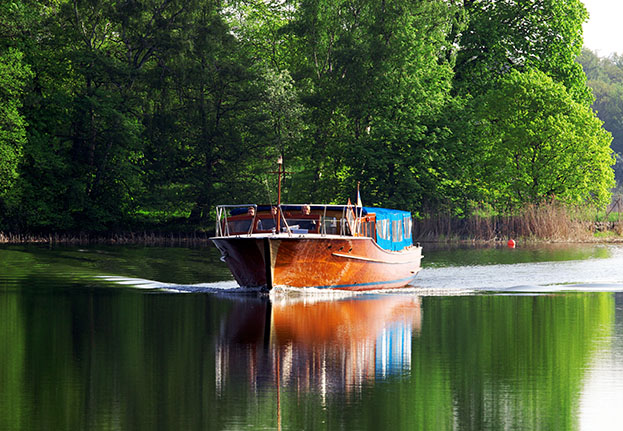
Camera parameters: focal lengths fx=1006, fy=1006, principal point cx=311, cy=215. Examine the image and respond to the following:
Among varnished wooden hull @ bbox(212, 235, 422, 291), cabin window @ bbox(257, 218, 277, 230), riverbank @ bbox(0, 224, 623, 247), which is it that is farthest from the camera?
riverbank @ bbox(0, 224, 623, 247)

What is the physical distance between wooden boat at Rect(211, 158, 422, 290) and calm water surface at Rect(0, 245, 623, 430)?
2.49ft

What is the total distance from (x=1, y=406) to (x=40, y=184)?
58766mm

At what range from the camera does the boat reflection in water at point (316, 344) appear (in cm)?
1510

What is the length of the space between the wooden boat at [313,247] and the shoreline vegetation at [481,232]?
29333 millimetres

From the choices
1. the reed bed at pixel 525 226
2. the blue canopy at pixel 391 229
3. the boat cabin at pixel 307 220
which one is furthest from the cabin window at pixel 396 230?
the reed bed at pixel 525 226

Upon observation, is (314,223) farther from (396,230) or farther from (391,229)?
(396,230)

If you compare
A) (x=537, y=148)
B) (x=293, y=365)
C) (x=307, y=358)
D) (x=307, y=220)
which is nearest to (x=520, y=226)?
(x=537, y=148)

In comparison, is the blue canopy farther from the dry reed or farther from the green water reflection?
the dry reed

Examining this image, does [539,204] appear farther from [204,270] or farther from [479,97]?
[204,270]

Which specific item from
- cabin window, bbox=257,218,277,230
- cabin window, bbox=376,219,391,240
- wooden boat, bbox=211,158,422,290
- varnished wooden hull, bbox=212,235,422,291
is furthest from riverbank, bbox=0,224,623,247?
varnished wooden hull, bbox=212,235,422,291

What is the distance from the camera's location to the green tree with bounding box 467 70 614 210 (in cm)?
7500

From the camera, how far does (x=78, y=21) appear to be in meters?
71.4

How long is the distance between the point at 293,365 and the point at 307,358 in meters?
0.83

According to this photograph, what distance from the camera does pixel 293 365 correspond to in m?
16.3
